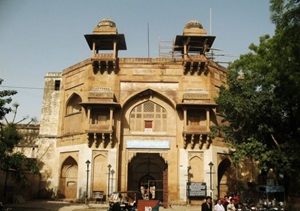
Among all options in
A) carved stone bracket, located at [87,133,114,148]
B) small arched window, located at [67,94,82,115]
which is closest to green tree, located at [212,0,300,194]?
carved stone bracket, located at [87,133,114,148]

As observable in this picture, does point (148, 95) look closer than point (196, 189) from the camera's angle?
No

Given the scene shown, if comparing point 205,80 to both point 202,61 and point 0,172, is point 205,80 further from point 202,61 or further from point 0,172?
point 0,172

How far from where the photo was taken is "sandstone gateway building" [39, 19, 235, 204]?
953 inches

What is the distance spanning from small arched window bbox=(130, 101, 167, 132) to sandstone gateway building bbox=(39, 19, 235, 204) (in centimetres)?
7

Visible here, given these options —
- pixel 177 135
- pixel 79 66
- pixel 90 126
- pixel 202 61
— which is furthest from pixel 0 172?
pixel 202 61

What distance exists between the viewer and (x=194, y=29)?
2672 centimetres

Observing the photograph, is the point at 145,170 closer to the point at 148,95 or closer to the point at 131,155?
the point at 131,155

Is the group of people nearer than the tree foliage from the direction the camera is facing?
Yes

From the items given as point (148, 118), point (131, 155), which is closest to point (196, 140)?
point (148, 118)

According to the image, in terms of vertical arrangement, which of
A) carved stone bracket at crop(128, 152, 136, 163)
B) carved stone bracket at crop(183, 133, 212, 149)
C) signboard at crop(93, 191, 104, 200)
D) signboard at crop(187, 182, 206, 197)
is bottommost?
signboard at crop(93, 191, 104, 200)

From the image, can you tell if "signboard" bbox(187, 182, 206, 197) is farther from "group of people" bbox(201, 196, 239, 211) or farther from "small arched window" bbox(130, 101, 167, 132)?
"group of people" bbox(201, 196, 239, 211)

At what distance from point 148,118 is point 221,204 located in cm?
1305

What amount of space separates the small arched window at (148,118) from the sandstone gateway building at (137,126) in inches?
2.7

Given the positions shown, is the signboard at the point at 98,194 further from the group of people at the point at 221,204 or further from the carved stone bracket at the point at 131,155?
the group of people at the point at 221,204
